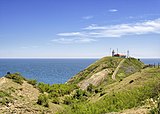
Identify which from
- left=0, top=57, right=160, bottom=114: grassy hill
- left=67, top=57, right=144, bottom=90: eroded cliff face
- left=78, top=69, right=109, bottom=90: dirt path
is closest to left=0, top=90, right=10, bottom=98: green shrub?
left=0, top=57, right=160, bottom=114: grassy hill

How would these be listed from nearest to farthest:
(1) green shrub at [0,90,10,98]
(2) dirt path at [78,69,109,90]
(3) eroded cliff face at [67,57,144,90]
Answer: (1) green shrub at [0,90,10,98] → (2) dirt path at [78,69,109,90] → (3) eroded cliff face at [67,57,144,90]

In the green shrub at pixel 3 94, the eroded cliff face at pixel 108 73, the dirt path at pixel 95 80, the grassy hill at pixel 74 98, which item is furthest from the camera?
the eroded cliff face at pixel 108 73

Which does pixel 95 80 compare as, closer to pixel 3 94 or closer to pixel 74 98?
pixel 74 98

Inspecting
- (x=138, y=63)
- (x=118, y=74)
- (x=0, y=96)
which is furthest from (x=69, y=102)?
(x=138, y=63)

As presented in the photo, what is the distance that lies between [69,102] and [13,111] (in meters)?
10.4

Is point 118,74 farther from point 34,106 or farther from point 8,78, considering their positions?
point 34,106

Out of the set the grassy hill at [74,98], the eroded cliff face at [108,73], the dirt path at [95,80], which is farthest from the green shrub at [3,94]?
the dirt path at [95,80]

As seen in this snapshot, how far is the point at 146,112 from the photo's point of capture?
1658cm

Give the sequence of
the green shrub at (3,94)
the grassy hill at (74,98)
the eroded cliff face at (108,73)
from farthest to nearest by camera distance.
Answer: the eroded cliff face at (108,73) < the green shrub at (3,94) < the grassy hill at (74,98)

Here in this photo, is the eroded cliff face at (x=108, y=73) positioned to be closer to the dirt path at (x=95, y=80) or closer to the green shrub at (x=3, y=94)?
the dirt path at (x=95, y=80)

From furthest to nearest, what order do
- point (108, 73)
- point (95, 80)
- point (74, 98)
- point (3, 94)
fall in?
point (108, 73), point (95, 80), point (74, 98), point (3, 94)

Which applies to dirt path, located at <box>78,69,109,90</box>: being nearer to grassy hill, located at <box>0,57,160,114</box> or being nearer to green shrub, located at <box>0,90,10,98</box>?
grassy hill, located at <box>0,57,160,114</box>

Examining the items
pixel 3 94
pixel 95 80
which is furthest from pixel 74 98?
pixel 95 80

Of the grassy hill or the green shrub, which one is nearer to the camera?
the grassy hill
